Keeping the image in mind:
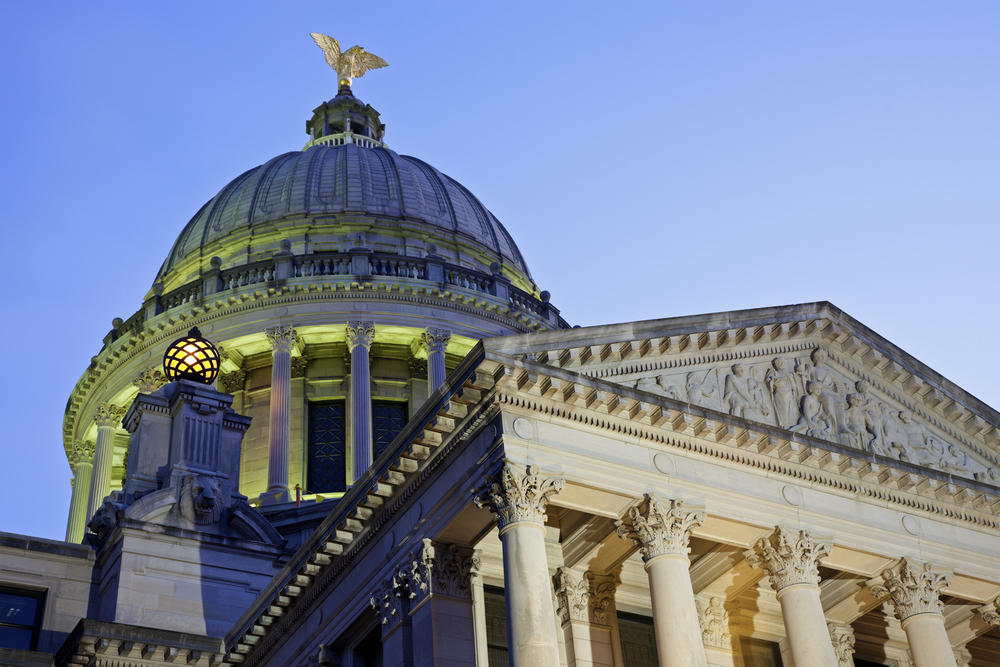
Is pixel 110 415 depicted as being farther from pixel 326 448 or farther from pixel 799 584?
pixel 799 584

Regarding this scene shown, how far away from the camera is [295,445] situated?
173 ft

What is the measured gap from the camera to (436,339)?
54.2 metres

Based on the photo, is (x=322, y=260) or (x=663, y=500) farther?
(x=322, y=260)

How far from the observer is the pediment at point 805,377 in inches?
998

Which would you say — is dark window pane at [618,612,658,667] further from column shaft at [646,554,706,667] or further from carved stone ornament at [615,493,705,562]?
column shaft at [646,554,706,667]

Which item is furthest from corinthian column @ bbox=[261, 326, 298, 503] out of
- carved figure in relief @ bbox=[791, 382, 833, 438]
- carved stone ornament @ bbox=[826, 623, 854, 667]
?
carved figure in relief @ bbox=[791, 382, 833, 438]

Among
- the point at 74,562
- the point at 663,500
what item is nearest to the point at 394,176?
the point at 74,562

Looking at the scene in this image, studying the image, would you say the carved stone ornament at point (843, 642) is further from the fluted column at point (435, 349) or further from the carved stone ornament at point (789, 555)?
the fluted column at point (435, 349)

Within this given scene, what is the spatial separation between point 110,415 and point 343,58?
91.7 feet

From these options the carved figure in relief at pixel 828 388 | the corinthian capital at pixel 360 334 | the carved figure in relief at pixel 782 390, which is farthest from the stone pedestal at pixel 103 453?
the carved figure in relief at pixel 828 388

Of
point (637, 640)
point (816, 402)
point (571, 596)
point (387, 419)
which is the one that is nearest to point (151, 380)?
point (387, 419)

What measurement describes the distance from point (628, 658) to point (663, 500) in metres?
4.61

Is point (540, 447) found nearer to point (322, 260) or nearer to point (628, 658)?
point (628, 658)

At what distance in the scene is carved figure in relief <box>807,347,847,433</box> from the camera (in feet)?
91.0
